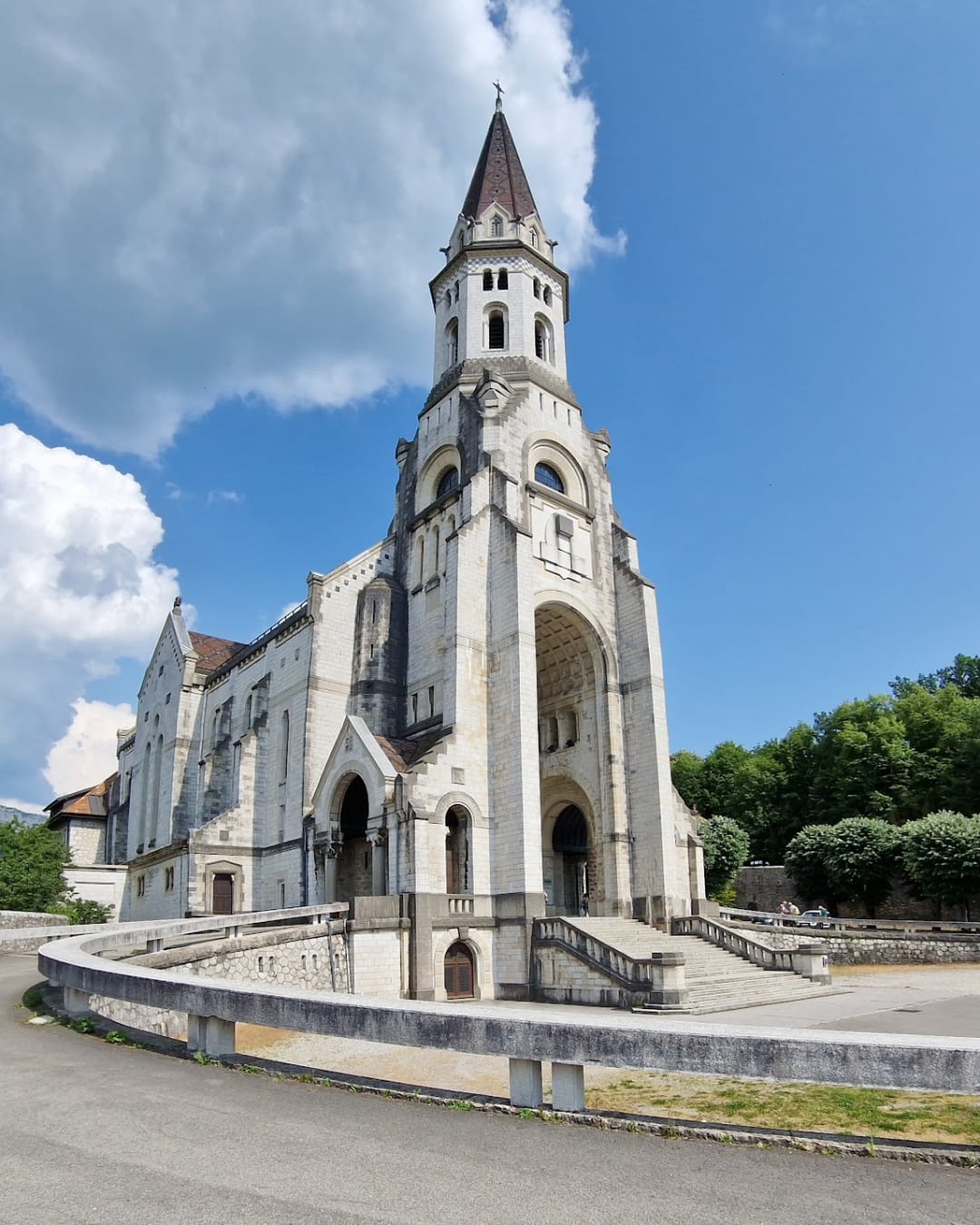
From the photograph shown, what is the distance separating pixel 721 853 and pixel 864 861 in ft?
44.9

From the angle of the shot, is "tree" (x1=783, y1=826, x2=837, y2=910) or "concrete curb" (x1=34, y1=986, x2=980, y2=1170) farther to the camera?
"tree" (x1=783, y1=826, x2=837, y2=910)

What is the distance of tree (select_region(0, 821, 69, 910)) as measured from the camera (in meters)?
37.5

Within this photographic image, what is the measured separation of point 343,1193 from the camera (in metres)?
4.56

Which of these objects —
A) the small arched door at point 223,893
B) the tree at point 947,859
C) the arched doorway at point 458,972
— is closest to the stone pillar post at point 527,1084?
the arched doorway at point 458,972

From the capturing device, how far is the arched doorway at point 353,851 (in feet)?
93.8

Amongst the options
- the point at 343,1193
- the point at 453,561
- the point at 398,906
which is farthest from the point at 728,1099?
the point at 453,561

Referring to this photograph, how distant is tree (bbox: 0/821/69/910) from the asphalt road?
118 ft

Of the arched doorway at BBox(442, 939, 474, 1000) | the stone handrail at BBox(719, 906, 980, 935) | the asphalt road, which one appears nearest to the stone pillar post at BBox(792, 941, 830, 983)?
the stone handrail at BBox(719, 906, 980, 935)

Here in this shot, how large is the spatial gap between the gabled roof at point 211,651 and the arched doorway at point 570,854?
18.1m

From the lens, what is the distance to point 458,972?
77.4 feet

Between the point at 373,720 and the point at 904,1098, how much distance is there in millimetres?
22425

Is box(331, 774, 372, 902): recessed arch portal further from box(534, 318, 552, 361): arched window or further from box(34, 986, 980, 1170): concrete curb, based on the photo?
box(34, 986, 980, 1170): concrete curb

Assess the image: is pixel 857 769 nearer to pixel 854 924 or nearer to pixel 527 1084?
pixel 854 924

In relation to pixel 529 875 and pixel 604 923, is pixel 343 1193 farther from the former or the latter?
pixel 604 923
